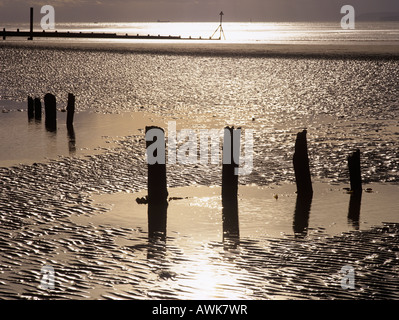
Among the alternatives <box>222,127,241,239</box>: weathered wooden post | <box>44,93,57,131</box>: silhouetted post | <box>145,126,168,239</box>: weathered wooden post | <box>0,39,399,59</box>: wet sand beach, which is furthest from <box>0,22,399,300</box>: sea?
<box>0,39,399,59</box>: wet sand beach

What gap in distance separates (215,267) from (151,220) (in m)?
3.51

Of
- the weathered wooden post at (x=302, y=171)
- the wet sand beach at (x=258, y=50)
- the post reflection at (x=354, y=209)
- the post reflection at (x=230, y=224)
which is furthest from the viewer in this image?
the wet sand beach at (x=258, y=50)

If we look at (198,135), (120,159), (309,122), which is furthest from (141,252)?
(309,122)

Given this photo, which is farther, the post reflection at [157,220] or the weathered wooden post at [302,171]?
the weathered wooden post at [302,171]

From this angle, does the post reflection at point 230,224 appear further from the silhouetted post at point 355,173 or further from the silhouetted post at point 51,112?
the silhouetted post at point 51,112

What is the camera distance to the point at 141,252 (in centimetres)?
1282

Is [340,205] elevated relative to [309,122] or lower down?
lower down

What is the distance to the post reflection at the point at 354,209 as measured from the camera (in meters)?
15.0

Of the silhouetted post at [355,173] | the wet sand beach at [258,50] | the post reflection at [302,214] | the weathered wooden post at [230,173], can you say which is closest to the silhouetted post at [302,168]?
the post reflection at [302,214]

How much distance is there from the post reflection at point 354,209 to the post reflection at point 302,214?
945 millimetres

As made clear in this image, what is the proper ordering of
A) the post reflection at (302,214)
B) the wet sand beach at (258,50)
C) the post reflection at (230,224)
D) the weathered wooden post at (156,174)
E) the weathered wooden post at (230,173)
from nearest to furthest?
the post reflection at (230,224)
the post reflection at (302,214)
the weathered wooden post at (156,174)
the weathered wooden post at (230,173)
the wet sand beach at (258,50)

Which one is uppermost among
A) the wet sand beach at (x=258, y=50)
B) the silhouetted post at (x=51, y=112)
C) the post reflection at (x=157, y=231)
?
the wet sand beach at (x=258, y=50)

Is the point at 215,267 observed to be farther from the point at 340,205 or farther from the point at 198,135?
the point at 198,135

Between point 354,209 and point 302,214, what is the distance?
134 cm
